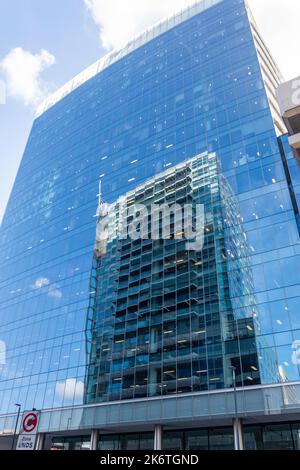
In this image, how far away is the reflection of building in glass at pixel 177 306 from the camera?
3644 cm

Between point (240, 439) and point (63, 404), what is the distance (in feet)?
71.1

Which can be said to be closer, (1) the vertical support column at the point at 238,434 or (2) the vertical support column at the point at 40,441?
(1) the vertical support column at the point at 238,434

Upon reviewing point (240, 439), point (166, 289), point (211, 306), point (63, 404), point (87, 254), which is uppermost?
point (87, 254)

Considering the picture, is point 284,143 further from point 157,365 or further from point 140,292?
point 157,365

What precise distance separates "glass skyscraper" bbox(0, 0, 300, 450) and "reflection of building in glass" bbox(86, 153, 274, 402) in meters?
0.16

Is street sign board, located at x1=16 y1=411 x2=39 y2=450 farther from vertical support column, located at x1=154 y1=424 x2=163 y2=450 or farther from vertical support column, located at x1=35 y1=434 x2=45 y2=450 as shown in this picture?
vertical support column, located at x1=35 y1=434 x2=45 y2=450

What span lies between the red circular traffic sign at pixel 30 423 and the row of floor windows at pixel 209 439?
19316 millimetres

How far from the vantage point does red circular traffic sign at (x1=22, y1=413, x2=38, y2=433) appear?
1318cm

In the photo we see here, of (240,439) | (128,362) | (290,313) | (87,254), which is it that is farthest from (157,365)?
(87,254)

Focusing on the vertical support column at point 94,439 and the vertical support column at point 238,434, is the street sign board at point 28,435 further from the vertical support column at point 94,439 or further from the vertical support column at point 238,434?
the vertical support column at point 94,439

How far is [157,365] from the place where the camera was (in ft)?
131

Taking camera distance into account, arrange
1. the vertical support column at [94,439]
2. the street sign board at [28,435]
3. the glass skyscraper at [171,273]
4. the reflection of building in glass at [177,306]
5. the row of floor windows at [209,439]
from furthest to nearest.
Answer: the vertical support column at [94,439] < the reflection of building in glass at [177,306] < the glass skyscraper at [171,273] < the row of floor windows at [209,439] < the street sign board at [28,435]

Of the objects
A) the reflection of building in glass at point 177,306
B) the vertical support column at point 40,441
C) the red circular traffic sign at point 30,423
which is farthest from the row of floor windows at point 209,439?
the red circular traffic sign at point 30,423

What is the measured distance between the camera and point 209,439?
119 ft
